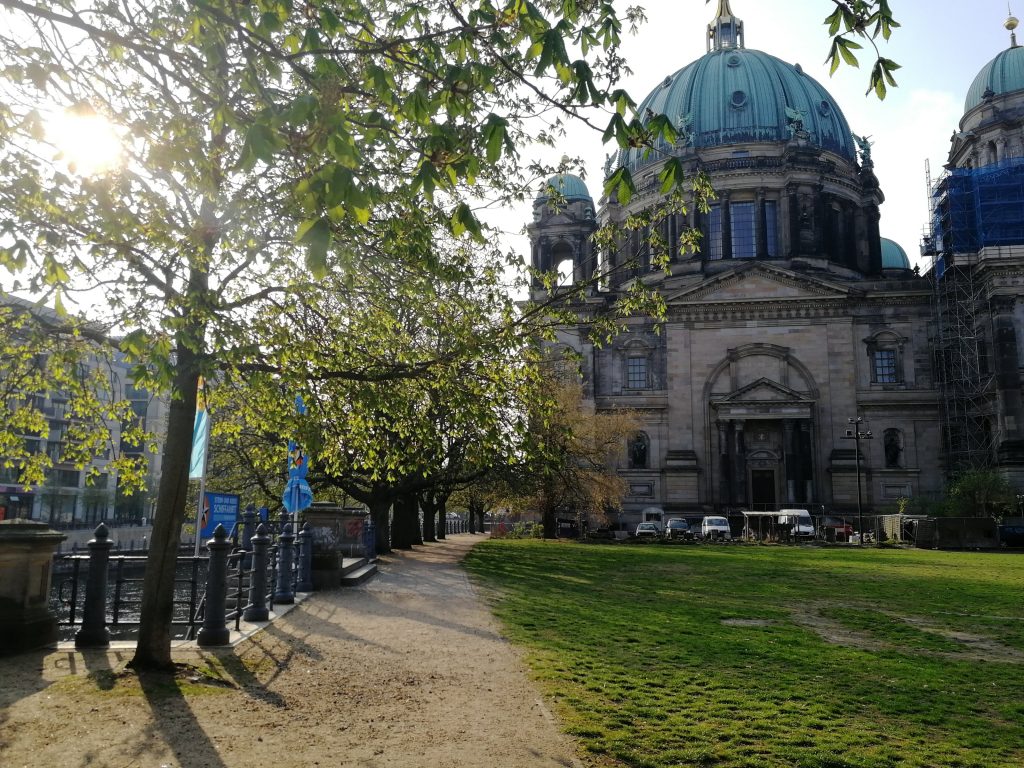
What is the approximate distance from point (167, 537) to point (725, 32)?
254 ft

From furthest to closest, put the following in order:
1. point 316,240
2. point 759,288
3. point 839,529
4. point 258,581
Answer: point 759,288 < point 839,529 < point 258,581 < point 316,240

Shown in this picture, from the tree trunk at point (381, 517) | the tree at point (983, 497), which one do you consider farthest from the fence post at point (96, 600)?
the tree at point (983, 497)

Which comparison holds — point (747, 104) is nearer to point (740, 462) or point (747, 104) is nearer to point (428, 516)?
point (740, 462)

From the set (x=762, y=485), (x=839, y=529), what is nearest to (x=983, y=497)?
(x=839, y=529)

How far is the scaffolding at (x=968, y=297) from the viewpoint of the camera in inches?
2089

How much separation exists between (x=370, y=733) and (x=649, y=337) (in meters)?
54.4

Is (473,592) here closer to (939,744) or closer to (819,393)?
(939,744)

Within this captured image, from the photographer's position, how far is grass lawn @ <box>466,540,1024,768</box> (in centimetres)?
645

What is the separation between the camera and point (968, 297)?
178ft

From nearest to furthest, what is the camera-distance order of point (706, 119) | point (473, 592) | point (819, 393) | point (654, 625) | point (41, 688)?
point (41, 688) → point (654, 625) → point (473, 592) → point (819, 393) → point (706, 119)

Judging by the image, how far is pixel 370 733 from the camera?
22.1ft

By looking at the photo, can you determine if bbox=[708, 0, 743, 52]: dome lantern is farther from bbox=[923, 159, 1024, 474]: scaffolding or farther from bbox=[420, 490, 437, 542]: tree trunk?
bbox=[420, 490, 437, 542]: tree trunk

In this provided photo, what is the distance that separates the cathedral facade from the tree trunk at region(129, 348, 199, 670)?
4407 centimetres

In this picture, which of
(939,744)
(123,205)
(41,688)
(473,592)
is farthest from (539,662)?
(473,592)
